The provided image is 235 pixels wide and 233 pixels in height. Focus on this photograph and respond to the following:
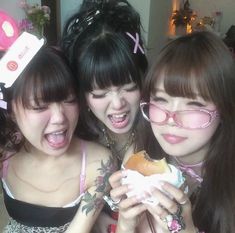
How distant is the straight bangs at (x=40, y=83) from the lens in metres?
1.19

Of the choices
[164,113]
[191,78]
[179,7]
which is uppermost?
[191,78]

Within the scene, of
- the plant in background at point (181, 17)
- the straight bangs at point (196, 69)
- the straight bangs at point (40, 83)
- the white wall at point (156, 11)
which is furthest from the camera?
the plant in background at point (181, 17)

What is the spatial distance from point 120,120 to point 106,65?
0.80 feet

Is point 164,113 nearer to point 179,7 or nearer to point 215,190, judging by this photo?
point 215,190

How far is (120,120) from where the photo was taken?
1.40 meters

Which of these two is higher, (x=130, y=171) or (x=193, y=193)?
(x=130, y=171)

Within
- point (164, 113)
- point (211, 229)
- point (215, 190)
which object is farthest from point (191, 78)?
point (211, 229)

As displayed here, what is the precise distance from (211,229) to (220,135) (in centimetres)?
34

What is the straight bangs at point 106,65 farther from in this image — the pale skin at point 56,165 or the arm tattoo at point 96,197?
the arm tattoo at point 96,197

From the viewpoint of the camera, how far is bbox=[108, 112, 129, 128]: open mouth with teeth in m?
1.39

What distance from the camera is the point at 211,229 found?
119cm

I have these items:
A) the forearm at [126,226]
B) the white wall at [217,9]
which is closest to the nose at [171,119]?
the forearm at [126,226]

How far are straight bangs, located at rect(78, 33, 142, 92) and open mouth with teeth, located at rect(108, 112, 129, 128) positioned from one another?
143mm

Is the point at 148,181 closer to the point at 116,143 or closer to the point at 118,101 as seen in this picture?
the point at 118,101
